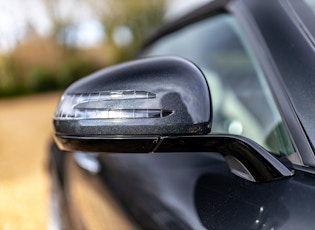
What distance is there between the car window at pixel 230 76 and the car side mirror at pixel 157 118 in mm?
147

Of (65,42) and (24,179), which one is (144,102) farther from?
(65,42)

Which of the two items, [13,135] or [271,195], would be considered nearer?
[271,195]

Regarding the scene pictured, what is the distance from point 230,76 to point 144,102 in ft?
4.04

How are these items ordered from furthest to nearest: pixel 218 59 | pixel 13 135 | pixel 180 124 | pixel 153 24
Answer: pixel 153 24
pixel 13 135
pixel 218 59
pixel 180 124

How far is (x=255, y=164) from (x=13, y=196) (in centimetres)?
343

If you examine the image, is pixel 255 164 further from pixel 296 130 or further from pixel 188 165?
pixel 188 165

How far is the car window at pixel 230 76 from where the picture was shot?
1.26 metres

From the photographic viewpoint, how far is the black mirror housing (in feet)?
2.78

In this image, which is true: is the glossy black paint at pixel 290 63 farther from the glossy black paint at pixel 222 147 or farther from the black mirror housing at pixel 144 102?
the black mirror housing at pixel 144 102

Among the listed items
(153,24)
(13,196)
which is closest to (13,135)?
(13,196)

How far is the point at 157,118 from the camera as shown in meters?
0.85

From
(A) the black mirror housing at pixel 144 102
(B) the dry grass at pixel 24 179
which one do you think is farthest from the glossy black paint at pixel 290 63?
(B) the dry grass at pixel 24 179

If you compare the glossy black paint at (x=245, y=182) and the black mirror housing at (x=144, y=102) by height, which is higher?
the black mirror housing at (x=144, y=102)

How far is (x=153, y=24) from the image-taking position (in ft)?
73.1
